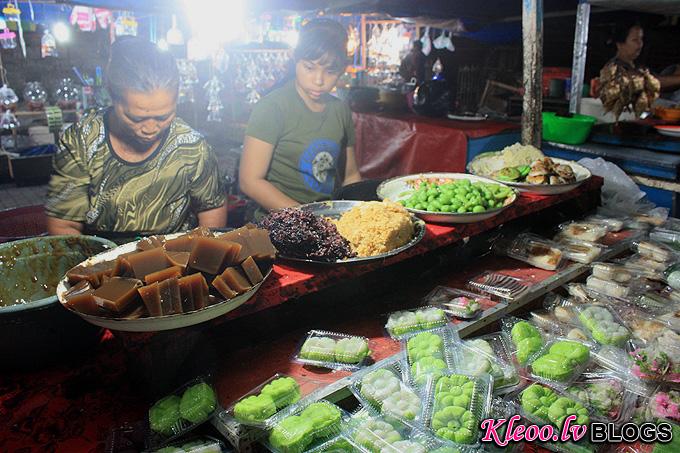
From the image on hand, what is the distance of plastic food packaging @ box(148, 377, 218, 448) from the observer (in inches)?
57.9

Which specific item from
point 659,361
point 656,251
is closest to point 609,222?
point 656,251

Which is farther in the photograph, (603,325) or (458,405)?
(603,325)

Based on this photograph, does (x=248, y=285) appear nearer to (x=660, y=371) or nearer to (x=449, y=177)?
(x=660, y=371)

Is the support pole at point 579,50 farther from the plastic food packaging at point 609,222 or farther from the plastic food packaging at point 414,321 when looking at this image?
the plastic food packaging at point 414,321

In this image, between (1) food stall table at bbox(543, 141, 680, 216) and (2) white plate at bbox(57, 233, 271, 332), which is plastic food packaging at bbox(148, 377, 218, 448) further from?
(1) food stall table at bbox(543, 141, 680, 216)

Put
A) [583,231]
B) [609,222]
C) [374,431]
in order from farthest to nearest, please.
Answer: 1. [609,222]
2. [583,231]
3. [374,431]

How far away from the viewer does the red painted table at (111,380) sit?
4.92 feet

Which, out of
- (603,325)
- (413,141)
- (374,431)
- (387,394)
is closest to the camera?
(374,431)

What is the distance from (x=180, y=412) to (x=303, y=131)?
2367mm

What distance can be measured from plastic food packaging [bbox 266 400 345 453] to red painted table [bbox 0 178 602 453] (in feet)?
0.67

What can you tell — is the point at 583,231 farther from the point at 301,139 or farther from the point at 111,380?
the point at 111,380

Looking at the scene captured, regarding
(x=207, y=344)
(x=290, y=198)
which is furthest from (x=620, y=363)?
(x=290, y=198)

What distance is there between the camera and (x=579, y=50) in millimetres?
5102

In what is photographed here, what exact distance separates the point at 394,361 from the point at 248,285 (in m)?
0.67
